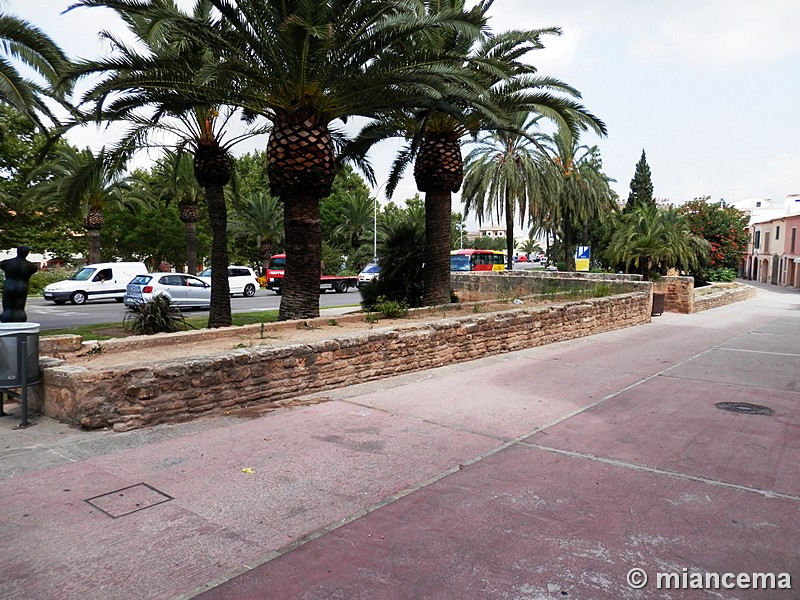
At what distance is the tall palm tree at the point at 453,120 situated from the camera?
45.5ft

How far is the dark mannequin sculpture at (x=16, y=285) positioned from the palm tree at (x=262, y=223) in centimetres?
3812

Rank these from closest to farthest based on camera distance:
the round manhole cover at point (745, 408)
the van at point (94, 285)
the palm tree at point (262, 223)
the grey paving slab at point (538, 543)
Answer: the grey paving slab at point (538, 543) < the round manhole cover at point (745, 408) < the van at point (94, 285) < the palm tree at point (262, 223)

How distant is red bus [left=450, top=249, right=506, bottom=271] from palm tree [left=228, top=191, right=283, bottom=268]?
14.6 meters

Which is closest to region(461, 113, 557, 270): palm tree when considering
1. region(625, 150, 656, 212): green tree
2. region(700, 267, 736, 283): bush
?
region(700, 267, 736, 283): bush

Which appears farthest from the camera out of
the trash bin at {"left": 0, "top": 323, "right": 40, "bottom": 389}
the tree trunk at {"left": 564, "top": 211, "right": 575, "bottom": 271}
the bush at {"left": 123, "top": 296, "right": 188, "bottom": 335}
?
the tree trunk at {"left": 564, "top": 211, "right": 575, "bottom": 271}

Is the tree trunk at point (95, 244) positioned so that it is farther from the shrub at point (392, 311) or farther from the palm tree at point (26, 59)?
the shrub at point (392, 311)

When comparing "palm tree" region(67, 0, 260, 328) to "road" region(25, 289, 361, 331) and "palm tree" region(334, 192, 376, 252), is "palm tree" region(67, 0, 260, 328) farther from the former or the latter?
"palm tree" region(334, 192, 376, 252)

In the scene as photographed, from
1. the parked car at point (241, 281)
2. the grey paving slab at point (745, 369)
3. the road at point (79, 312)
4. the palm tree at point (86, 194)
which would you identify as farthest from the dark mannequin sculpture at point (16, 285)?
the parked car at point (241, 281)

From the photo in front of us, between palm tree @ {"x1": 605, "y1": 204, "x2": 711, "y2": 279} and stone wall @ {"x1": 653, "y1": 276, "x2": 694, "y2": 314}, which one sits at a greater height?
palm tree @ {"x1": 605, "y1": 204, "x2": 711, "y2": 279}

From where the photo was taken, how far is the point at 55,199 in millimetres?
29094

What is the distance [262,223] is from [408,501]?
44602 millimetres

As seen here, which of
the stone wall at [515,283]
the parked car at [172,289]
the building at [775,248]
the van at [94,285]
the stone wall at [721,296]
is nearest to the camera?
the stone wall at [515,283]

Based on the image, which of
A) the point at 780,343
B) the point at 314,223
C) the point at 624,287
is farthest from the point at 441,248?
the point at 780,343

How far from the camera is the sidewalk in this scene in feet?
11.9
